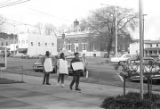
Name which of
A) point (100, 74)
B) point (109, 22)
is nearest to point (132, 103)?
point (100, 74)

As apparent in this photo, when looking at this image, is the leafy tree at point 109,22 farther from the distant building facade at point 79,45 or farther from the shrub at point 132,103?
the shrub at point 132,103

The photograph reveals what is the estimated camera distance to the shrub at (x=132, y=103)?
7910 mm

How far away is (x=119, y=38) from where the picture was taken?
64.9 meters

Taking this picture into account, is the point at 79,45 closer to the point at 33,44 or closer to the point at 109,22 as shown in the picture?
the point at 33,44

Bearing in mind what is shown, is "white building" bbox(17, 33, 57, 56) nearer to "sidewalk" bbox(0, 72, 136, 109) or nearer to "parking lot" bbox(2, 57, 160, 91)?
"parking lot" bbox(2, 57, 160, 91)

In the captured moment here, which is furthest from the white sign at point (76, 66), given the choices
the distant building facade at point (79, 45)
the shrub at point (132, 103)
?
the distant building facade at point (79, 45)

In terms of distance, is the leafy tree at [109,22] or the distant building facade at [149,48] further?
the distant building facade at [149,48]

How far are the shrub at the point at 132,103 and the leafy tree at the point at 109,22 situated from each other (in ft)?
179

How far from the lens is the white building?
84.9m

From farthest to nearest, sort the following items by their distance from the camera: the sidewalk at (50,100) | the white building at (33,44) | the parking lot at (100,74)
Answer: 1. the white building at (33,44)
2. the parking lot at (100,74)
3. the sidewalk at (50,100)

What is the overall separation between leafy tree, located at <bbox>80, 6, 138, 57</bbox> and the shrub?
54.5 metres

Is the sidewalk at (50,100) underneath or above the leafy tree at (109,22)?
underneath

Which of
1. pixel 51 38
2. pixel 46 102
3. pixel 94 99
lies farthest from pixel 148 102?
pixel 51 38

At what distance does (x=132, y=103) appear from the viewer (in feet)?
26.3
